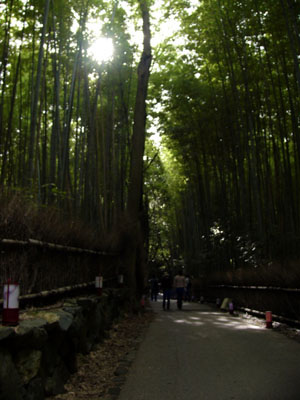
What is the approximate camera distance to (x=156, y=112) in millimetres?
18781

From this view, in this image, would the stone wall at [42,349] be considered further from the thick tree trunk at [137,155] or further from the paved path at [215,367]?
the thick tree trunk at [137,155]

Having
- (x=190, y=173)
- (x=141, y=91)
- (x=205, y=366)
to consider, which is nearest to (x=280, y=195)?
(x=141, y=91)

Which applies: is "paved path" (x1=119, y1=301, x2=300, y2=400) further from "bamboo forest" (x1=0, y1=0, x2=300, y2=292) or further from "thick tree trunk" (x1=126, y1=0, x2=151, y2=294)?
"thick tree trunk" (x1=126, y1=0, x2=151, y2=294)

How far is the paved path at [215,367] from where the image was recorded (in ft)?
13.7

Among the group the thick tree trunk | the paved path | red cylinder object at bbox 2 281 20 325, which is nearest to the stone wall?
red cylinder object at bbox 2 281 20 325

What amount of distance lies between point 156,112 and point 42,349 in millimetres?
15785

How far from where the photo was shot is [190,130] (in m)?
18.4

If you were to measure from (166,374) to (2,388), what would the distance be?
243 cm

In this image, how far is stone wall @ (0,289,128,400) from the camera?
121 inches

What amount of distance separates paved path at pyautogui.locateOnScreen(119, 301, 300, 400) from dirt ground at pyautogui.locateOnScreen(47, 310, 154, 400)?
0.42 feet

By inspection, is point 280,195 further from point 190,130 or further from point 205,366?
point 205,366

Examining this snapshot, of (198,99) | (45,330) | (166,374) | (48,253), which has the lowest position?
(166,374)

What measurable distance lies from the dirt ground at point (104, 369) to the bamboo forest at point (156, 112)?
148 centimetres

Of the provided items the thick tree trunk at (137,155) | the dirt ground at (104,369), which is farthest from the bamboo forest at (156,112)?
the dirt ground at (104,369)
